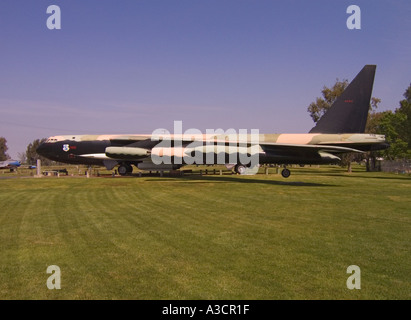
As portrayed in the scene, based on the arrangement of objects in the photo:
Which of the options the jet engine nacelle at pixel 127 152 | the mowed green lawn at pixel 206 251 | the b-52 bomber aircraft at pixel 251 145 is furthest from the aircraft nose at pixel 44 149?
the mowed green lawn at pixel 206 251

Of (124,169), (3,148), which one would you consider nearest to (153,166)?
(124,169)

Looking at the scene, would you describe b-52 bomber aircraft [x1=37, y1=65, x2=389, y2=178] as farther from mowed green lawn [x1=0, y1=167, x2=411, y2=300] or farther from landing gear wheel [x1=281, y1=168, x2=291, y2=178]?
mowed green lawn [x1=0, y1=167, x2=411, y2=300]

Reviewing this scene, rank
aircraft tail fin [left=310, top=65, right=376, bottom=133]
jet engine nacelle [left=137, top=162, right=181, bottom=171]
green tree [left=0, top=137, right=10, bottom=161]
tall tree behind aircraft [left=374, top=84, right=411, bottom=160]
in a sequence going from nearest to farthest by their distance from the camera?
1. aircraft tail fin [left=310, top=65, right=376, bottom=133]
2. jet engine nacelle [left=137, top=162, right=181, bottom=171]
3. tall tree behind aircraft [left=374, top=84, right=411, bottom=160]
4. green tree [left=0, top=137, right=10, bottom=161]

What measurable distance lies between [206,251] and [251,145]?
19550mm

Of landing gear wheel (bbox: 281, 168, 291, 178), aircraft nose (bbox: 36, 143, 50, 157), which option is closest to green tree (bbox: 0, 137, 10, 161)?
aircraft nose (bbox: 36, 143, 50, 157)

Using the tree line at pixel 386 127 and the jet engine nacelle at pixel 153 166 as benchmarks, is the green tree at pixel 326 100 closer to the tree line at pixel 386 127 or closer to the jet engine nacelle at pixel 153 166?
the tree line at pixel 386 127

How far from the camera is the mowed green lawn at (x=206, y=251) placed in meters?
4.81

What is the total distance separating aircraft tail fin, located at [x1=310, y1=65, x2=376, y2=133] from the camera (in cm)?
2397

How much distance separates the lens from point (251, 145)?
2559 centimetres

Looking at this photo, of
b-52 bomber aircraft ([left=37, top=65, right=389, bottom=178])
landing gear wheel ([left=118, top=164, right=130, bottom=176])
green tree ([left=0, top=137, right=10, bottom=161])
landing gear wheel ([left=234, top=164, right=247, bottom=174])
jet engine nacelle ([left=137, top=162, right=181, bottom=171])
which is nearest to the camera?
b-52 bomber aircraft ([left=37, top=65, right=389, bottom=178])

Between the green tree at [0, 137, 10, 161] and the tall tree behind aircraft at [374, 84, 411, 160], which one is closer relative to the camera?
the tall tree behind aircraft at [374, 84, 411, 160]

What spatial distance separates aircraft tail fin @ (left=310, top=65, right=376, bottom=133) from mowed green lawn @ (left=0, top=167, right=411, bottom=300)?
13986 mm

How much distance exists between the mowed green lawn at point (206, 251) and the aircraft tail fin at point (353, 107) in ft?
45.9
